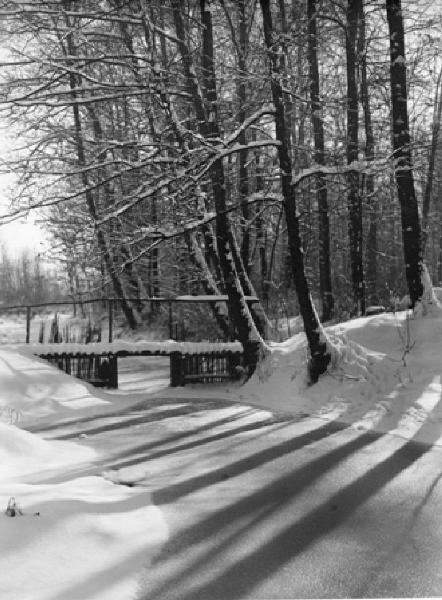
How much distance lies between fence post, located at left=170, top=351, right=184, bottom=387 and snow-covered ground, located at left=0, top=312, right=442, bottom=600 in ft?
0.93

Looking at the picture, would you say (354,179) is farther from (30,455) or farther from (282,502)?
(282,502)

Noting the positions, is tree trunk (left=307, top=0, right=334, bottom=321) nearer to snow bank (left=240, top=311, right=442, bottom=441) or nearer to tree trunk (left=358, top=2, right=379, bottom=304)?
tree trunk (left=358, top=2, right=379, bottom=304)

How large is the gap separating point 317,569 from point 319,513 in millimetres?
1049

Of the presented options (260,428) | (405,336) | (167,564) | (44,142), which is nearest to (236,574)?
(167,564)

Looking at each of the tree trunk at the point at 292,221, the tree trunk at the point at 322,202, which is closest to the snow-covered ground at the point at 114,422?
the tree trunk at the point at 292,221

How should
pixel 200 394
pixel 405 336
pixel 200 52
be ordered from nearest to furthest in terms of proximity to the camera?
pixel 405 336, pixel 200 394, pixel 200 52

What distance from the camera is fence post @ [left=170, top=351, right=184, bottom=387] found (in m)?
12.6

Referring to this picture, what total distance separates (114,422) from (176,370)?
12.8 feet

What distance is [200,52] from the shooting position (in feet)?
44.0

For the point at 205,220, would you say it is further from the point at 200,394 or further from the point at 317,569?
the point at 317,569

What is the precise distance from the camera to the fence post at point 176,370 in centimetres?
1262

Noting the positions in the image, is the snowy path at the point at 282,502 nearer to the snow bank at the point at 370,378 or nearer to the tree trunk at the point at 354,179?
the snow bank at the point at 370,378

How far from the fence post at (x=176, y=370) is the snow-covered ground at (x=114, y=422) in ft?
0.93

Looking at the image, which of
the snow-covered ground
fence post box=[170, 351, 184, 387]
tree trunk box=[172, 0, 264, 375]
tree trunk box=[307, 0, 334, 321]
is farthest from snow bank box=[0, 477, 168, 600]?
tree trunk box=[307, 0, 334, 321]
